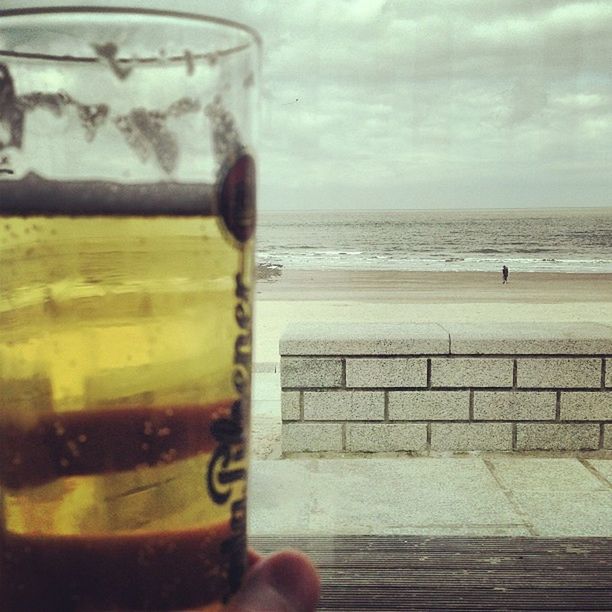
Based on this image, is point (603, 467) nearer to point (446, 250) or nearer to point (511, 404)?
point (511, 404)

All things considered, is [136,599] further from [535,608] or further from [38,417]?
[535,608]

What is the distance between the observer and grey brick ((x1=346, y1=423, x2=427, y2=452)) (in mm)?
4391

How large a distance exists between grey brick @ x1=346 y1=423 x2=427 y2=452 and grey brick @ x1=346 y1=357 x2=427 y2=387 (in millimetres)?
272

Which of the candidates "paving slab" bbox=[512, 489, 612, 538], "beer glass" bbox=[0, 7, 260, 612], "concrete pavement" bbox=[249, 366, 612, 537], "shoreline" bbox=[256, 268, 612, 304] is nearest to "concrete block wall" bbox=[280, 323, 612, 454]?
"concrete pavement" bbox=[249, 366, 612, 537]

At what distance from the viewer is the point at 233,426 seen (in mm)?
514

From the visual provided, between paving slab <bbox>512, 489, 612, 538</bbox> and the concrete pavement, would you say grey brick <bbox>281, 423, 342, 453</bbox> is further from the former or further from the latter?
paving slab <bbox>512, 489, 612, 538</bbox>

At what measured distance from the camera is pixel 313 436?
4406mm

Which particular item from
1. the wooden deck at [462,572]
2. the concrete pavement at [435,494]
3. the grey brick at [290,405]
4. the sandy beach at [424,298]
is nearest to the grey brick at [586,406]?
the concrete pavement at [435,494]

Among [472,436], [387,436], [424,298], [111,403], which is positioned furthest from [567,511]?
[424,298]

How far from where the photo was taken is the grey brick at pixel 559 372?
4.31m

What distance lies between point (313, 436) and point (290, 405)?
0.24 meters

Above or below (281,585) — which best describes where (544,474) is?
below

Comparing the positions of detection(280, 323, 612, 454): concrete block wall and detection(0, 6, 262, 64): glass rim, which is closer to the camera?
detection(0, 6, 262, 64): glass rim

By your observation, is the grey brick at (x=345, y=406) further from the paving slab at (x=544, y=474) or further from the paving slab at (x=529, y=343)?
the paving slab at (x=544, y=474)
